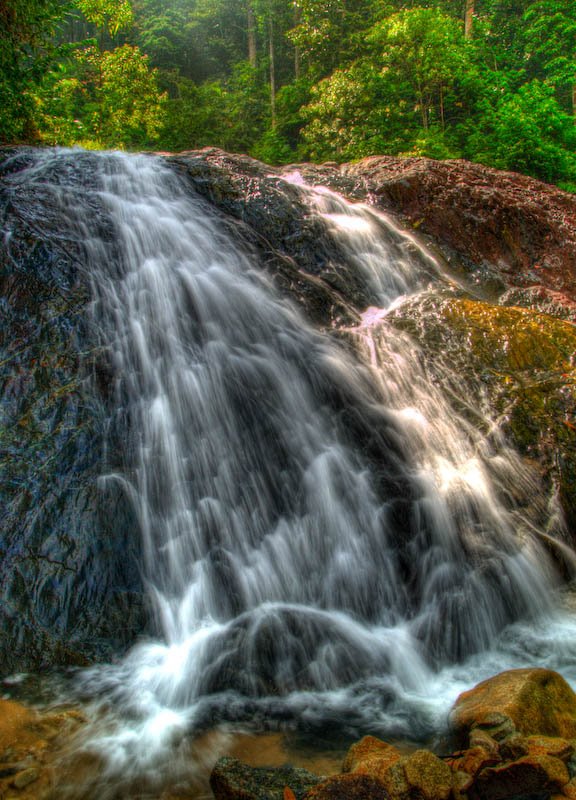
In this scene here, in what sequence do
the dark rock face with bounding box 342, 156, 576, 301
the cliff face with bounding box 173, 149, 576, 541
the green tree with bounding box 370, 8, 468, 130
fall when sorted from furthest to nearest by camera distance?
1. the green tree with bounding box 370, 8, 468, 130
2. the dark rock face with bounding box 342, 156, 576, 301
3. the cliff face with bounding box 173, 149, 576, 541

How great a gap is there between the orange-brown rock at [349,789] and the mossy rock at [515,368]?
9.86 ft

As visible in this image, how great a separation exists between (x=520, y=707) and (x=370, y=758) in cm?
75

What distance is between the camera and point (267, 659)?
10.3 ft

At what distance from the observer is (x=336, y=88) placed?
15328mm

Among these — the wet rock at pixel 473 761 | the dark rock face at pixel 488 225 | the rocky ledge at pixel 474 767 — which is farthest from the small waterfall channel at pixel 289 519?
the dark rock face at pixel 488 225

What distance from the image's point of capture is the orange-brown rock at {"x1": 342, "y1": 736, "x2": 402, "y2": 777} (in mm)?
2088

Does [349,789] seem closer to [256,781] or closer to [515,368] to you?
[256,781]

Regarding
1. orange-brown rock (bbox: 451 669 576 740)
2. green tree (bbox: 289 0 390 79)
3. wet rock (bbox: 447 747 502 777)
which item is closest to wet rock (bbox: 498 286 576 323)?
orange-brown rock (bbox: 451 669 576 740)

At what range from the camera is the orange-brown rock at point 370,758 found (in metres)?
2.09

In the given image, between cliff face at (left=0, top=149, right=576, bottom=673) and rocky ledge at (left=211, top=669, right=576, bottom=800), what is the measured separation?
1.54 meters

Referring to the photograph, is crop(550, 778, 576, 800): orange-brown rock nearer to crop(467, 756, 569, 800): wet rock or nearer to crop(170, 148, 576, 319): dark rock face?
crop(467, 756, 569, 800): wet rock

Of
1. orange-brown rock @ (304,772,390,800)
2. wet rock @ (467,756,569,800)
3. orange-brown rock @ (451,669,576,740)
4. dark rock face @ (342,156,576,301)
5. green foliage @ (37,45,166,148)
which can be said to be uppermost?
green foliage @ (37,45,166,148)

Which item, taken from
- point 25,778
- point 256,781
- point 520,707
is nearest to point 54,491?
point 25,778

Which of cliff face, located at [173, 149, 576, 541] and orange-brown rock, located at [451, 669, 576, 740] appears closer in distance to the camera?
orange-brown rock, located at [451, 669, 576, 740]
